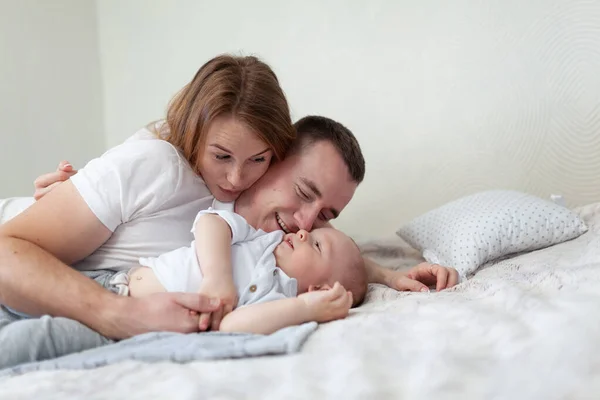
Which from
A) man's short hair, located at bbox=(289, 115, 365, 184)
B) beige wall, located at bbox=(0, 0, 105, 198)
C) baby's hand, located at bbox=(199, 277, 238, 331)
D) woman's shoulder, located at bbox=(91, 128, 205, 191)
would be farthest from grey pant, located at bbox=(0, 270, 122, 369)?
beige wall, located at bbox=(0, 0, 105, 198)

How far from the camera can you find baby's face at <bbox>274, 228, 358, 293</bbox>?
135cm

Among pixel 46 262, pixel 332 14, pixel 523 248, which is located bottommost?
pixel 523 248

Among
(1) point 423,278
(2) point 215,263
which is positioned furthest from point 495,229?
(2) point 215,263

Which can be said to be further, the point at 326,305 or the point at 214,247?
the point at 214,247

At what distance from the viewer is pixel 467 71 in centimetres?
211

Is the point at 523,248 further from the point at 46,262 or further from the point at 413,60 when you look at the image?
the point at 46,262

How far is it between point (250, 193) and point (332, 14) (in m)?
1.12

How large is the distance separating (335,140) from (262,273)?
479mm

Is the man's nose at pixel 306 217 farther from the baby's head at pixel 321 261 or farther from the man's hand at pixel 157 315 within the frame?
the man's hand at pixel 157 315

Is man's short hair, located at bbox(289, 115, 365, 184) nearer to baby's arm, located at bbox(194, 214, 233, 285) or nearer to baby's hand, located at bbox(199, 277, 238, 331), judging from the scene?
baby's arm, located at bbox(194, 214, 233, 285)

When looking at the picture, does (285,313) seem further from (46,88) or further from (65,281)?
(46,88)

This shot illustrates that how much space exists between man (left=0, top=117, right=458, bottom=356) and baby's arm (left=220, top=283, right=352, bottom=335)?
0.07 metres

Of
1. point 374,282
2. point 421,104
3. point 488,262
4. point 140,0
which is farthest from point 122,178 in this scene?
point 140,0

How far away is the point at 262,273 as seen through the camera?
127cm
